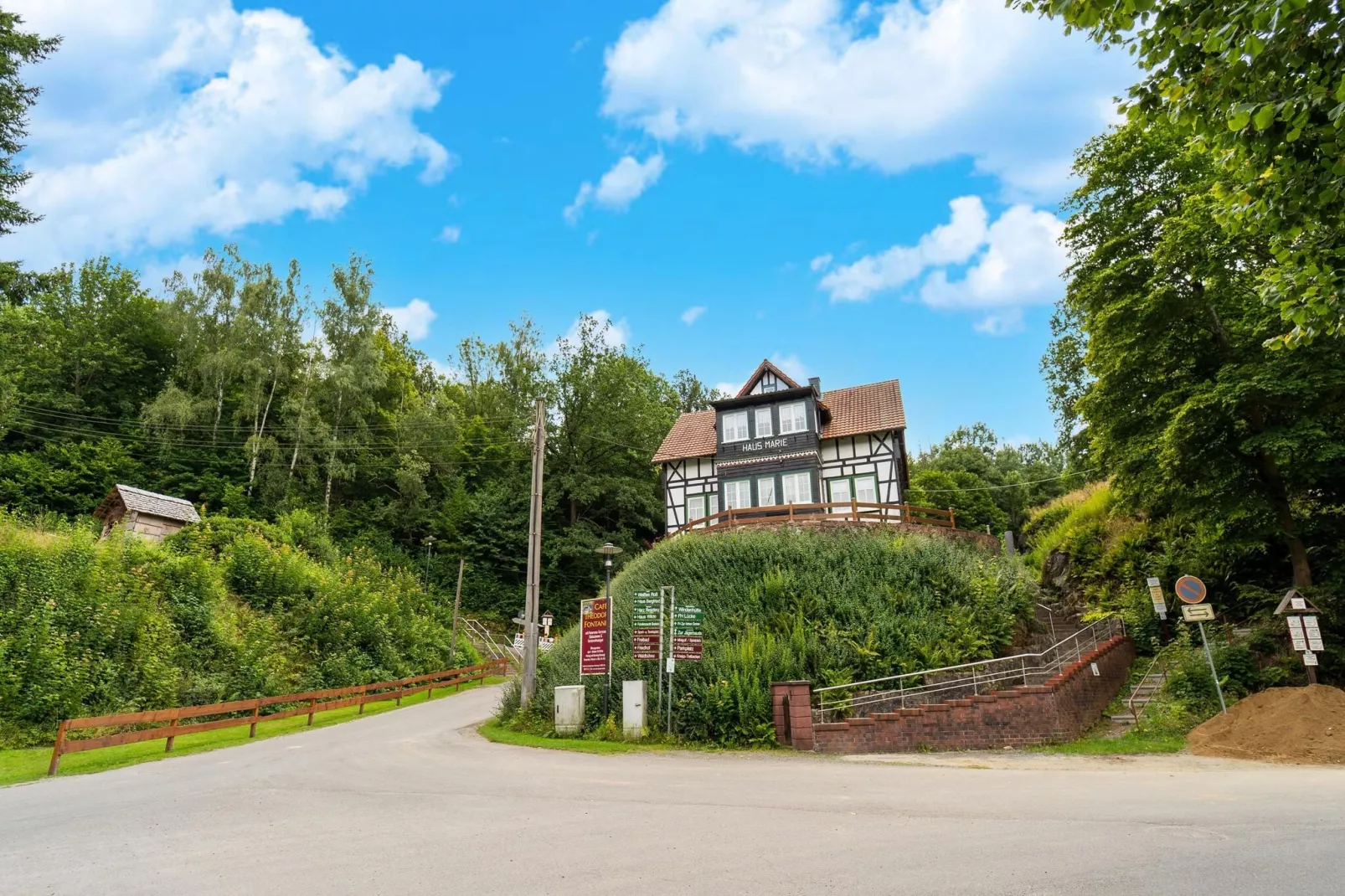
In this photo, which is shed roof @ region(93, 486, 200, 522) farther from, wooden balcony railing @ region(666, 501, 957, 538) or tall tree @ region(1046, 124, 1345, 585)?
tall tree @ region(1046, 124, 1345, 585)

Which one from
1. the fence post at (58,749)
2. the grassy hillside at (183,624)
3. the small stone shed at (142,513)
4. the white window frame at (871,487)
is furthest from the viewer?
the white window frame at (871,487)

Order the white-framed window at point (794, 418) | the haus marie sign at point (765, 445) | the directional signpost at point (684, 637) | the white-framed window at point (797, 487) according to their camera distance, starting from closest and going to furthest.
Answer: the directional signpost at point (684, 637) < the white-framed window at point (797, 487) < the white-framed window at point (794, 418) < the haus marie sign at point (765, 445)

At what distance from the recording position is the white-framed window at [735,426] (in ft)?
109

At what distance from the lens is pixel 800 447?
3192 cm

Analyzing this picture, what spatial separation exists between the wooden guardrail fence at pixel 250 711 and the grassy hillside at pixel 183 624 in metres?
0.98

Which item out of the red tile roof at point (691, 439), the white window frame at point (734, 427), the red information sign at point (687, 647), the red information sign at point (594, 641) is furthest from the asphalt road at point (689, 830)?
the red tile roof at point (691, 439)

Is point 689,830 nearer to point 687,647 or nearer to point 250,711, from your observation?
point 687,647

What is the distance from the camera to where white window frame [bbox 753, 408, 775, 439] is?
3277cm

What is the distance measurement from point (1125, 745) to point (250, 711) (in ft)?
73.5

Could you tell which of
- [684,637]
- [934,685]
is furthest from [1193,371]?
[684,637]

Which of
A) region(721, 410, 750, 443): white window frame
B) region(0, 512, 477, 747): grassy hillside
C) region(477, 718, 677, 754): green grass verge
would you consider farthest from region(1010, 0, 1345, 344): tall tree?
region(721, 410, 750, 443): white window frame

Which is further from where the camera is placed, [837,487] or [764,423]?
[764,423]

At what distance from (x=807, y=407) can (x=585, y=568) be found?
18.4 metres

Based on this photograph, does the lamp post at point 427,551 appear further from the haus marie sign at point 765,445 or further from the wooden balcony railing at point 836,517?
the wooden balcony railing at point 836,517
